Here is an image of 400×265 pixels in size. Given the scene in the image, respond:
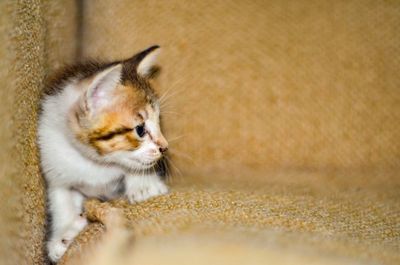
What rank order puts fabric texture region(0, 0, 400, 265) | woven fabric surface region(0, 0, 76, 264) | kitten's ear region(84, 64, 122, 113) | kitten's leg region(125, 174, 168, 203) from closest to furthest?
woven fabric surface region(0, 0, 76, 264) → kitten's ear region(84, 64, 122, 113) → kitten's leg region(125, 174, 168, 203) → fabric texture region(0, 0, 400, 265)

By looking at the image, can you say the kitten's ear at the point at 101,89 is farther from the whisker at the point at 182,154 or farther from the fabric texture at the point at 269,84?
the whisker at the point at 182,154

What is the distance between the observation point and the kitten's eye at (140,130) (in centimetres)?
119

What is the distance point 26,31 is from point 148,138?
1.17ft

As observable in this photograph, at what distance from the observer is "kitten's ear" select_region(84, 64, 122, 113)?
44.2 inches

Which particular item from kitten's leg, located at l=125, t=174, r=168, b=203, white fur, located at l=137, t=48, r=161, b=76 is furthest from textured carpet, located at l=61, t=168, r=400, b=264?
white fur, located at l=137, t=48, r=161, b=76

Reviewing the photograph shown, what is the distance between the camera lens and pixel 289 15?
1.52m

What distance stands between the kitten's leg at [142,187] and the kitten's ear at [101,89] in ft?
0.69

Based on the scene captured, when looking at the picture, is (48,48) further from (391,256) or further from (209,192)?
(391,256)

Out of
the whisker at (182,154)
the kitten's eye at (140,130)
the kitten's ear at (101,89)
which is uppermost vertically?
the kitten's ear at (101,89)

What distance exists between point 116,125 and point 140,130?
0.19 ft

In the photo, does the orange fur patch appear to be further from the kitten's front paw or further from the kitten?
the kitten's front paw

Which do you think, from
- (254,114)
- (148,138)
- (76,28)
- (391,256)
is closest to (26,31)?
(148,138)

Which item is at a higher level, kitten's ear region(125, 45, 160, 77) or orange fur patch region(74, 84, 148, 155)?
kitten's ear region(125, 45, 160, 77)

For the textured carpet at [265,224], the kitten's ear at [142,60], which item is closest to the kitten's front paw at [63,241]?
the textured carpet at [265,224]
